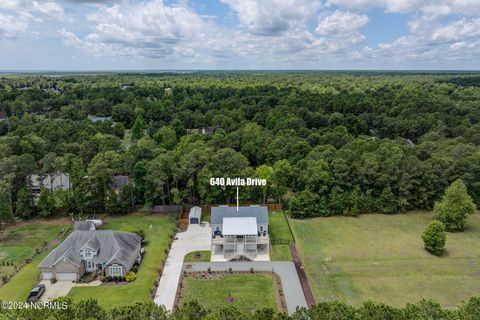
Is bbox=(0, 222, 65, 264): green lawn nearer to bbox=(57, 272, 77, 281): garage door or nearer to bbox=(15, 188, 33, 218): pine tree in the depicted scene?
bbox=(15, 188, 33, 218): pine tree

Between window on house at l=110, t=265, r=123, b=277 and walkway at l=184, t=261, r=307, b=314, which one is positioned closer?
walkway at l=184, t=261, r=307, b=314

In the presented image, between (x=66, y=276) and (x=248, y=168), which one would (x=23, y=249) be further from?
(x=248, y=168)

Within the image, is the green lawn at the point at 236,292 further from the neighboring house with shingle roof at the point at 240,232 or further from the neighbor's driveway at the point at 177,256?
the neighboring house with shingle roof at the point at 240,232

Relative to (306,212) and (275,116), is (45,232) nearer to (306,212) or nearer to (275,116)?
(306,212)

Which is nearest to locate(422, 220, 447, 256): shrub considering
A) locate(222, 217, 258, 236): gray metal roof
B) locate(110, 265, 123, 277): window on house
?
locate(222, 217, 258, 236): gray metal roof

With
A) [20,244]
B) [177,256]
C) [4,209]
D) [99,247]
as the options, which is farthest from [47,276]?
[4,209]

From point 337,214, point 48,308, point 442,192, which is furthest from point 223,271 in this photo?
point 442,192

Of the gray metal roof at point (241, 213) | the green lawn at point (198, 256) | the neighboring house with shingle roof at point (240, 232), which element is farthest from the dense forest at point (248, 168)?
the green lawn at point (198, 256)
